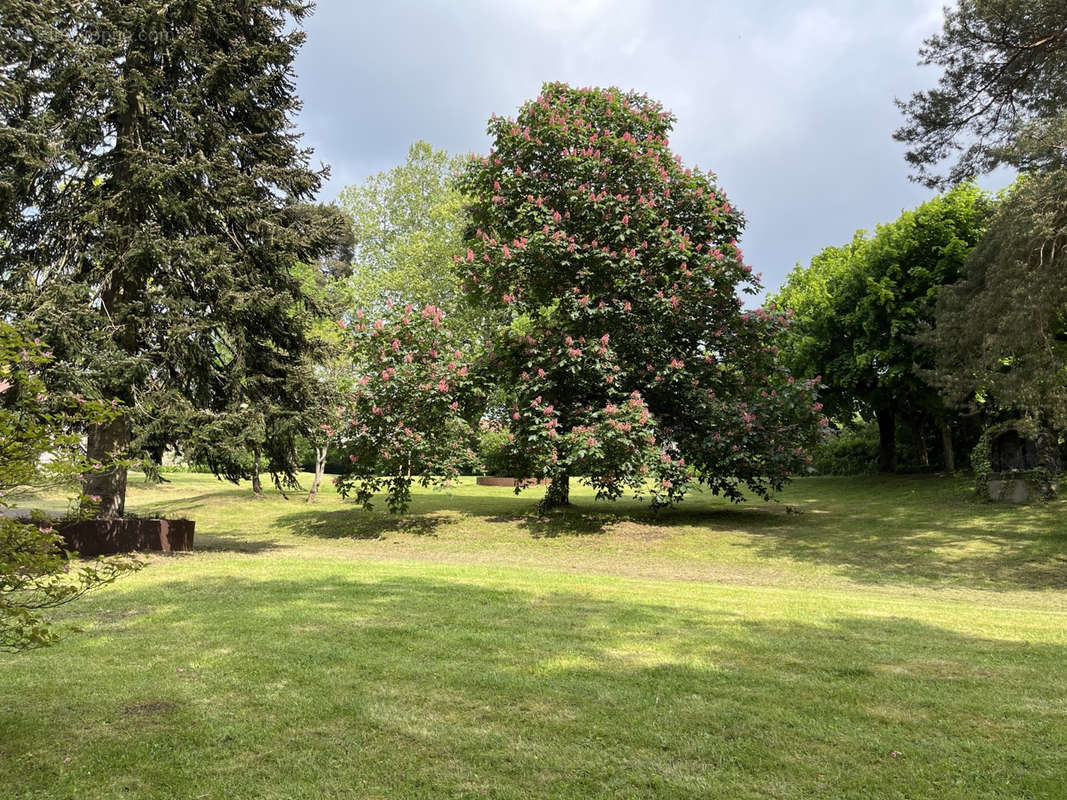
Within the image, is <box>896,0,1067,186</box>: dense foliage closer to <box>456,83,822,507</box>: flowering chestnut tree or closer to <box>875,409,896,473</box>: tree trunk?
<box>456,83,822,507</box>: flowering chestnut tree

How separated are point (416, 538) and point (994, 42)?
708 inches

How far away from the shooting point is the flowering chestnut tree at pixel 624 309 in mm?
16078

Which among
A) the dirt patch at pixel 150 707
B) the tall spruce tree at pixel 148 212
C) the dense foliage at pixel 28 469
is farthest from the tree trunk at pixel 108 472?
the dense foliage at pixel 28 469

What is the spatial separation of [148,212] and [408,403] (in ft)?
22.1

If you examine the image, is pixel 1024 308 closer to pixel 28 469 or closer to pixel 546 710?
pixel 546 710

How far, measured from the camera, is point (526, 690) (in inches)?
183

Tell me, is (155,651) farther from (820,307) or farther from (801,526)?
(820,307)

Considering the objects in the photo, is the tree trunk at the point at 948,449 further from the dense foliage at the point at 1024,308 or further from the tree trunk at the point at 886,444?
the dense foliage at the point at 1024,308

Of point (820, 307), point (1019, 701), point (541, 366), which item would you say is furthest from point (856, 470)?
point (1019, 701)

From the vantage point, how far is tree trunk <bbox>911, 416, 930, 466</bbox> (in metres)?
31.9

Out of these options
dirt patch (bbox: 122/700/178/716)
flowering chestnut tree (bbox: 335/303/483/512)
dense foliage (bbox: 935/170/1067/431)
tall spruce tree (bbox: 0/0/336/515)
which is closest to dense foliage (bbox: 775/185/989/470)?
dense foliage (bbox: 935/170/1067/431)

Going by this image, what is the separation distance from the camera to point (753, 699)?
457 cm

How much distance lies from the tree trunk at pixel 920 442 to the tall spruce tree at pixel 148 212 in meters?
29.4

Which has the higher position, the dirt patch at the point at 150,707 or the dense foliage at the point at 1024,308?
the dense foliage at the point at 1024,308
